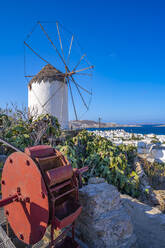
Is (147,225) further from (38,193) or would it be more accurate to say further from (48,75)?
(48,75)

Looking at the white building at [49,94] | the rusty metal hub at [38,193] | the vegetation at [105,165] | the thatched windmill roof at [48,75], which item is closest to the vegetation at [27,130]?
the vegetation at [105,165]

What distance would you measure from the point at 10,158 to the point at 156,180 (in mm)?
7602

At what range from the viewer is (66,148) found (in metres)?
5.45

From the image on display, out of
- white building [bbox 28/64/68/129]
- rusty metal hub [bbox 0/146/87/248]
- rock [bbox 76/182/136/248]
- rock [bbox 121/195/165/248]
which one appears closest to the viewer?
rusty metal hub [bbox 0/146/87/248]

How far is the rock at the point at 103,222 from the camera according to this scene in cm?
206

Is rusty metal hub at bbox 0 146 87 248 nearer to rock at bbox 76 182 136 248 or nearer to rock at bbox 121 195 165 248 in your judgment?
rock at bbox 76 182 136 248

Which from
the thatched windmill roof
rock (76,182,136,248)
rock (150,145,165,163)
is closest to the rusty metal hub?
rock (76,182,136,248)

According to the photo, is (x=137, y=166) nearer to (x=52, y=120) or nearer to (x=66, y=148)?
(x=66, y=148)

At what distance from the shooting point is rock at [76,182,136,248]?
2.06 meters

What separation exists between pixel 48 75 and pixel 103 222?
12.7 metres

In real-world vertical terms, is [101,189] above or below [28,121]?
below

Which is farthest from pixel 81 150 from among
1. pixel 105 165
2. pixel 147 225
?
pixel 147 225

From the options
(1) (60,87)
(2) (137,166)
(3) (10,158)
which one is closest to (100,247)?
(3) (10,158)

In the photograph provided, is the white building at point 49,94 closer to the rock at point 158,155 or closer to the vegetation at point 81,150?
the vegetation at point 81,150
